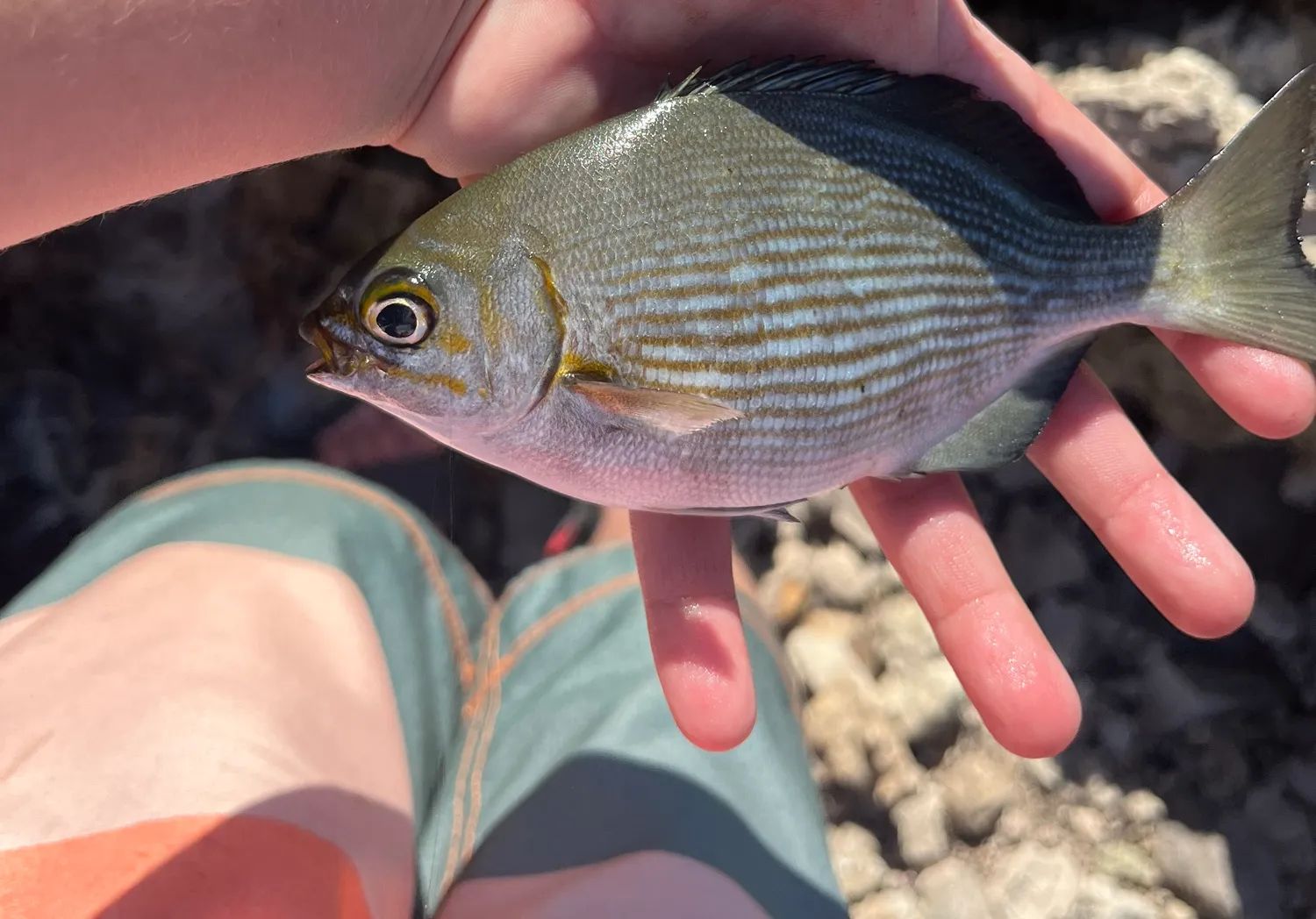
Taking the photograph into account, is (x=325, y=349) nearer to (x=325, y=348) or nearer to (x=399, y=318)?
(x=325, y=348)

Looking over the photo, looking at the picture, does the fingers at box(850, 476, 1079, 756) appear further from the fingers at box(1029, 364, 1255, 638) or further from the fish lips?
the fish lips

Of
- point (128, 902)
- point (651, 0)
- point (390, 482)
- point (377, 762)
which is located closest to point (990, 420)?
point (651, 0)

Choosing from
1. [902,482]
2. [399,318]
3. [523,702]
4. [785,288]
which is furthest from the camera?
[523,702]

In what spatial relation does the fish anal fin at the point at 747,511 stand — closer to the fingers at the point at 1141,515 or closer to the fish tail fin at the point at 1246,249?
the fingers at the point at 1141,515

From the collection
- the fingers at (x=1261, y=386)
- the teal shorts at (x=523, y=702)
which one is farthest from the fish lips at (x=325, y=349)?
the fingers at (x=1261, y=386)

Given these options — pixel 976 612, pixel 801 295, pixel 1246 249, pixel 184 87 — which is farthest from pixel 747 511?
pixel 184 87
